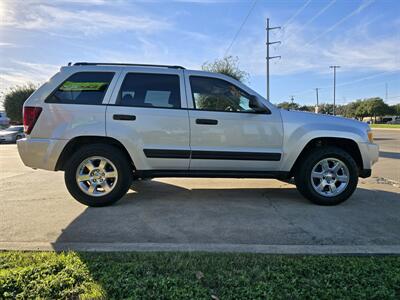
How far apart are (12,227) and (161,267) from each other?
2317 mm

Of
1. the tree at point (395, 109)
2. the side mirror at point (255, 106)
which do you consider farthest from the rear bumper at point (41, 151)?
the tree at point (395, 109)

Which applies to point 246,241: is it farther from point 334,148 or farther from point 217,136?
point 334,148

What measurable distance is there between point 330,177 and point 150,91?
9.91 ft

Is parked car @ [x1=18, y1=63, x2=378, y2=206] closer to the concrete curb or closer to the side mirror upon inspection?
the side mirror

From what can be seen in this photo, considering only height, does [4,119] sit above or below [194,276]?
above

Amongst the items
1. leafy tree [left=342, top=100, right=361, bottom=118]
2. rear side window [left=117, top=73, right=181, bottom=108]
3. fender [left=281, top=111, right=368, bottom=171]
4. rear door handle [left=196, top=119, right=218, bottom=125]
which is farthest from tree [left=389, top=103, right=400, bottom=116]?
rear side window [left=117, top=73, right=181, bottom=108]

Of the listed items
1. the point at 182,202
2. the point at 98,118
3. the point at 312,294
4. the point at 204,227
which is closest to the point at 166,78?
the point at 98,118

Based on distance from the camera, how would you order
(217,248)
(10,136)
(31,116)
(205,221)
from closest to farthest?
(217,248)
(205,221)
(31,116)
(10,136)

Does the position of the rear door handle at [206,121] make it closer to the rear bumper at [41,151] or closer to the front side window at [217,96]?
the front side window at [217,96]

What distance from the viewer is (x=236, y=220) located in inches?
174

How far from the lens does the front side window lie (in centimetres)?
507

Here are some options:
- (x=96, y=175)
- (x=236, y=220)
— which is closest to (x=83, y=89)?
(x=96, y=175)

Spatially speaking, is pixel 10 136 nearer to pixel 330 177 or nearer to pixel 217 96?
pixel 217 96

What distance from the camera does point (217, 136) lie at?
499cm
